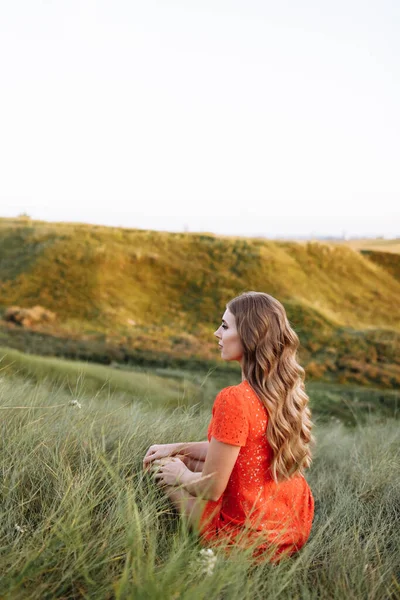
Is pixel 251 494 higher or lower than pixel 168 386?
higher

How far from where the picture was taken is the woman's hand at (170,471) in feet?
10.0

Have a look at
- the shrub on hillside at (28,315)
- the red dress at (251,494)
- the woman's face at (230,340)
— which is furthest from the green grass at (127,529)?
the shrub on hillside at (28,315)

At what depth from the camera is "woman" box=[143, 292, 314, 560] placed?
Answer: 286cm

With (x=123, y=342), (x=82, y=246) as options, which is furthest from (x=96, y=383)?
(x=82, y=246)

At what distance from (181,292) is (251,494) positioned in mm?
27390

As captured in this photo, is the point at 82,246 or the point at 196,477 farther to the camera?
the point at 82,246

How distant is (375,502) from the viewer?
4.13 metres

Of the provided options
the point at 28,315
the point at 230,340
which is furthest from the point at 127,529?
the point at 28,315

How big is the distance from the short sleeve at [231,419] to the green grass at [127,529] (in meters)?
0.47

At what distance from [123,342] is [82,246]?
962cm

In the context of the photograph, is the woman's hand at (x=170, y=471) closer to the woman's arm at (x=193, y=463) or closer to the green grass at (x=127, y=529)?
the green grass at (x=127, y=529)

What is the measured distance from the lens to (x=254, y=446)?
9.95ft

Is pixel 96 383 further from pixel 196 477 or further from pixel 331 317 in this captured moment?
pixel 331 317

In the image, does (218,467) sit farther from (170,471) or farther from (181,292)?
(181,292)
